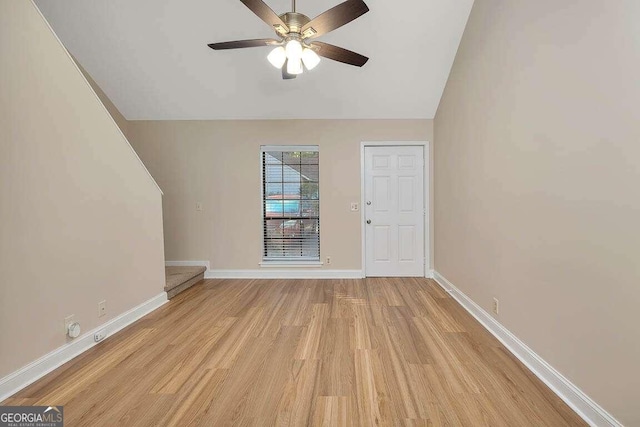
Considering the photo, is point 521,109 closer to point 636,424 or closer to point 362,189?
point 636,424

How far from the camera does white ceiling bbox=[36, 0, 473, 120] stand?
2.99m

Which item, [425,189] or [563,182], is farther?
[425,189]

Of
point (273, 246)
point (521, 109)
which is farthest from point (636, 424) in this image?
point (273, 246)

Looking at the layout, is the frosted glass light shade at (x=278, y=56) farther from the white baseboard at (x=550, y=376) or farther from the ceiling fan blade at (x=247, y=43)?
the white baseboard at (x=550, y=376)

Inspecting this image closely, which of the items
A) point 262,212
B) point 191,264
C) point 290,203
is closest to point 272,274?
point 262,212

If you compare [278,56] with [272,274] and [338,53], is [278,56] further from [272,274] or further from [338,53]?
[272,274]

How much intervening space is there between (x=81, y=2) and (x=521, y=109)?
450 cm

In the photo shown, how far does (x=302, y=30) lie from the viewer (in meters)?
2.06

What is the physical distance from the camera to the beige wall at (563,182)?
1341 millimetres

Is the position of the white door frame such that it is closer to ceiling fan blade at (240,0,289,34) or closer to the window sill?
the window sill

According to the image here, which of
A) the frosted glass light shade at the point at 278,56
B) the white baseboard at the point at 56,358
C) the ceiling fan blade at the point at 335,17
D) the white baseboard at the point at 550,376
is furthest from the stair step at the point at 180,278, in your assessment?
the white baseboard at the point at 550,376

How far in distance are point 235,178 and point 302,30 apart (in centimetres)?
277

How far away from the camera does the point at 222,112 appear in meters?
4.26

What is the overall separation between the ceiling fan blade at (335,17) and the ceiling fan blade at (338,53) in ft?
0.54
